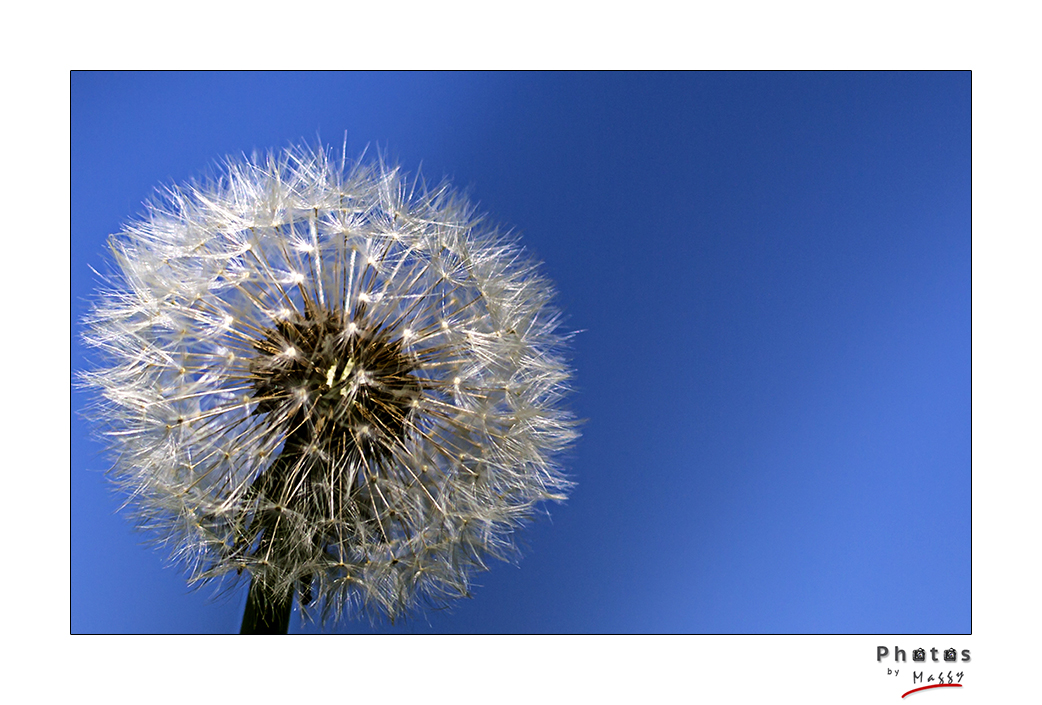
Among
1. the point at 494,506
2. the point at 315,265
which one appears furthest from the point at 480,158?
the point at 494,506

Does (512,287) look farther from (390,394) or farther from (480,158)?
(480,158)
